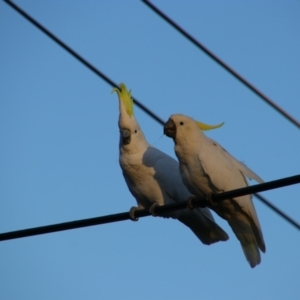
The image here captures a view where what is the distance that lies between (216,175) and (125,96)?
40.3 inches

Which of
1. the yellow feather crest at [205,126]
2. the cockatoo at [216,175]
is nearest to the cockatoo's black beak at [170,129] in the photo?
the cockatoo at [216,175]

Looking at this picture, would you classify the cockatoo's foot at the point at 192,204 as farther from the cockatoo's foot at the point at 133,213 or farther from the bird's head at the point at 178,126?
the bird's head at the point at 178,126

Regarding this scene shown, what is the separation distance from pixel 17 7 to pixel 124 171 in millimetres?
1352

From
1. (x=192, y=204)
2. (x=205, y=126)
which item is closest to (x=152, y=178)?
(x=205, y=126)

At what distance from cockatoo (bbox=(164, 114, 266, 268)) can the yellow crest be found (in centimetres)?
47

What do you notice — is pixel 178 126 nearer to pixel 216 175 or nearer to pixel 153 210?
→ pixel 216 175

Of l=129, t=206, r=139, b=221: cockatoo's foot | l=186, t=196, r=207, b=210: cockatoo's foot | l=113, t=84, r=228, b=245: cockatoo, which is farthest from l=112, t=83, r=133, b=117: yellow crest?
l=186, t=196, r=207, b=210: cockatoo's foot

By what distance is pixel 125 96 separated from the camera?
4.89 m

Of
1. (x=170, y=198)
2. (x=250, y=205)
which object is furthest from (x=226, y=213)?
(x=170, y=198)

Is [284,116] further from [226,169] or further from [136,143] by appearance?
[136,143]

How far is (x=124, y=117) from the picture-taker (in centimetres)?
480

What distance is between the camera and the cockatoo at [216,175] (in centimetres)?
431

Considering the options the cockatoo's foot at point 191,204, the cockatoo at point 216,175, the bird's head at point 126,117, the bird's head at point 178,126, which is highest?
the bird's head at point 126,117

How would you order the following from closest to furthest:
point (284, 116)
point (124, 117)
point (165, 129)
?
1. point (284, 116)
2. point (165, 129)
3. point (124, 117)
